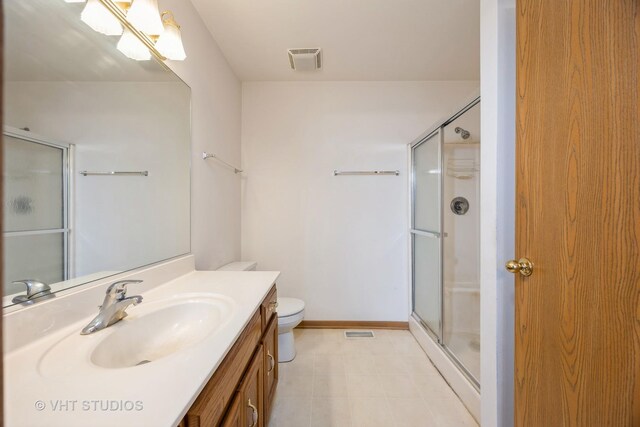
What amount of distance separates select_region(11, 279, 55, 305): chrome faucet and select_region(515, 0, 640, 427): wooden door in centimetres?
151

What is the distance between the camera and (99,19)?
94cm

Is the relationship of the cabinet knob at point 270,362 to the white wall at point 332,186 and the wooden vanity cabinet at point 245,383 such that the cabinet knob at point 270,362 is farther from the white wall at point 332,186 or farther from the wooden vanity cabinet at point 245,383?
the white wall at point 332,186

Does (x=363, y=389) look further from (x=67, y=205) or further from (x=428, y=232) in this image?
(x=67, y=205)

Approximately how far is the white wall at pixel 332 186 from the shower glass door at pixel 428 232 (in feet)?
0.36

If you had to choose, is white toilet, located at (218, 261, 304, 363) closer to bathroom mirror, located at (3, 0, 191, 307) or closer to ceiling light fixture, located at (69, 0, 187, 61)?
bathroom mirror, located at (3, 0, 191, 307)

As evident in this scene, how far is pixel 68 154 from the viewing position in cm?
86

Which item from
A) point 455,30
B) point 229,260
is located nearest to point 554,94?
point 455,30

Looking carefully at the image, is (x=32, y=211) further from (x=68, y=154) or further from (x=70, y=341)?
(x=70, y=341)

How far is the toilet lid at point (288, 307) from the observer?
180cm

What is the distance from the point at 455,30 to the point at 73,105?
2174 mm

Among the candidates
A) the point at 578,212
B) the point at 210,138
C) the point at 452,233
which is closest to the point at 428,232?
the point at 452,233

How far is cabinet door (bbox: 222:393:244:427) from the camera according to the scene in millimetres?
746

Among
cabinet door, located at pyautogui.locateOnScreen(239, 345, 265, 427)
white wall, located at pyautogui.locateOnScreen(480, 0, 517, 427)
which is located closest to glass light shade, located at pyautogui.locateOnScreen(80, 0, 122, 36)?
cabinet door, located at pyautogui.locateOnScreen(239, 345, 265, 427)

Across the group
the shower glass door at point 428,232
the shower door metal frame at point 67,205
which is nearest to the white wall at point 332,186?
the shower glass door at point 428,232
